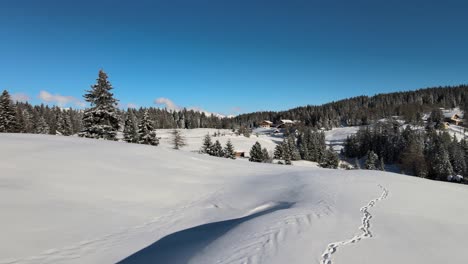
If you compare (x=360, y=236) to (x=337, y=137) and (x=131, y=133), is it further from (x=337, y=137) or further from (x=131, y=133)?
(x=337, y=137)

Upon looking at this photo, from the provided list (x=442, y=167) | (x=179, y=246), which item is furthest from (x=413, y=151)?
(x=179, y=246)

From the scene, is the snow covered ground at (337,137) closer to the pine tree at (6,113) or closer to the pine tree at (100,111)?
the pine tree at (100,111)

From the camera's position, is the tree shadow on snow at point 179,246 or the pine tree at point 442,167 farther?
the pine tree at point 442,167

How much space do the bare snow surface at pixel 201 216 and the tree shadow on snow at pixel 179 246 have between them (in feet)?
0.11

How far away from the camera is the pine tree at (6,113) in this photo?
38653 mm

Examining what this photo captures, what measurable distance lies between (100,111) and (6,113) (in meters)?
15.9

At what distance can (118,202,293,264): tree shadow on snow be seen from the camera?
7086mm

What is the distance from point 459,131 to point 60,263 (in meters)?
153

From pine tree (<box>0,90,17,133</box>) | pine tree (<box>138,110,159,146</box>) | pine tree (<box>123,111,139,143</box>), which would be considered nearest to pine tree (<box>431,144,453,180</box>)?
pine tree (<box>138,110,159,146</box>)

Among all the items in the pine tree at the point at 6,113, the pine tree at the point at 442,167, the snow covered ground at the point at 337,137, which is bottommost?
the pine tree at the point at 442,167

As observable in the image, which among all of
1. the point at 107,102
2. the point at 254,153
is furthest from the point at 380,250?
the point at 254,153

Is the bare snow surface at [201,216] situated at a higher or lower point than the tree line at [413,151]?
higher

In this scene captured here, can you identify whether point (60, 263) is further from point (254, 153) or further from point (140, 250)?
point (254, 153)

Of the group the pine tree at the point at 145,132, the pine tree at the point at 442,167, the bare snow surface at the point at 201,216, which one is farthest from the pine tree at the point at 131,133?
the pine tree at the point at 442,167
